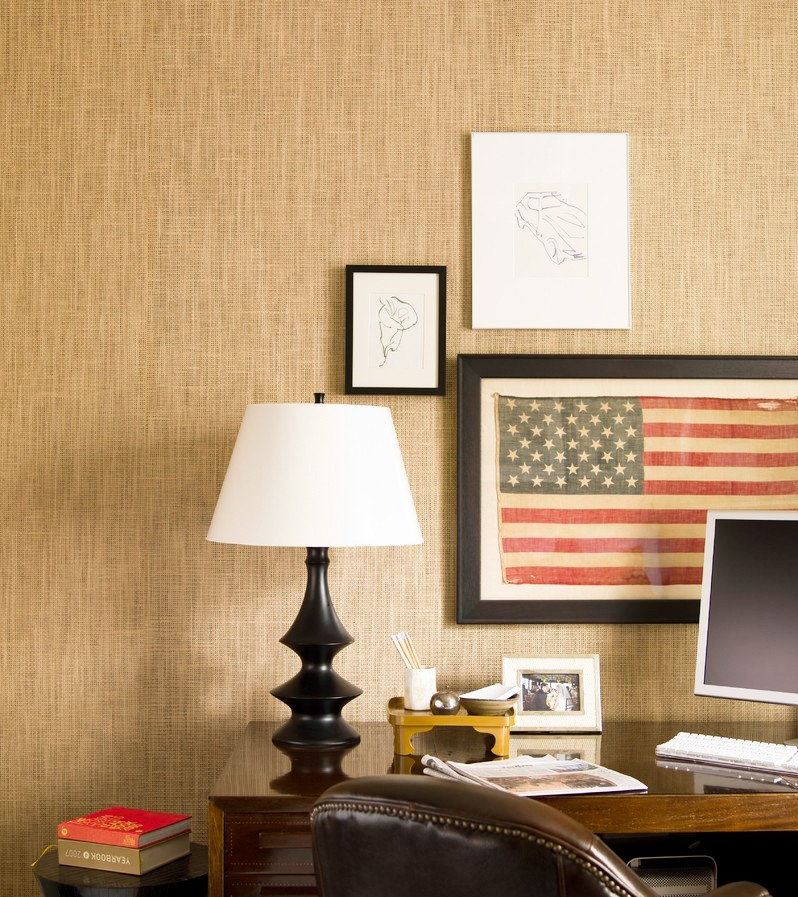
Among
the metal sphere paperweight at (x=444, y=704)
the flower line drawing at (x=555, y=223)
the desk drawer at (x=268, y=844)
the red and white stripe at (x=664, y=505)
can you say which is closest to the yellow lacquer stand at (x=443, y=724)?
the metal sphere paperweight at (x=444, y=704)

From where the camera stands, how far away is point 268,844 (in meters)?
1.75

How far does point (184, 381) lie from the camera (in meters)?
2.32

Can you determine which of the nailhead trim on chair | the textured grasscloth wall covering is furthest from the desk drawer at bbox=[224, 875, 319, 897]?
the nailhead trim on chair

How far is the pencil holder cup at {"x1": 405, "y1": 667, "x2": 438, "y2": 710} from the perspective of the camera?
200 cm

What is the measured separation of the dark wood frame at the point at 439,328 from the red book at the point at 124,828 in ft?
3.32

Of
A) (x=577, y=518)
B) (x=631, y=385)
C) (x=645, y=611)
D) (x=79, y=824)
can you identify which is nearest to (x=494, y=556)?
(x=577, y=518)

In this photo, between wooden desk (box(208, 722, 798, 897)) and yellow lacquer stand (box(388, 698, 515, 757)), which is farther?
yellow lacquer stand (box(388, 698, 515, 757))

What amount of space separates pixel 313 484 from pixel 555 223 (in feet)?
3.06

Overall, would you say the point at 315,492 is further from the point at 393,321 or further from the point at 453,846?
the point at 453,846

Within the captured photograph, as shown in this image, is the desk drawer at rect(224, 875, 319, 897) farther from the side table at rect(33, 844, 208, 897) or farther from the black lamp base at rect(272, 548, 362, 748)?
the black lamp base at rect(272, 548, 362, 748)

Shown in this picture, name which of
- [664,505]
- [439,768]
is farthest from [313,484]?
[664,505]

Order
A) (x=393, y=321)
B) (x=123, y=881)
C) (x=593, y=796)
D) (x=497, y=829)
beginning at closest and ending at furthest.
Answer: (x=497, y=829) < (x=593, y=796) < (x=123, y=881) < (x=393, y=321)

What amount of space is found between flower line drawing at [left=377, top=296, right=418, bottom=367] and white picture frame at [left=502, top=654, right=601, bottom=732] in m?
0.77

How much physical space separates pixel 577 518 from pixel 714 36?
122 cm
